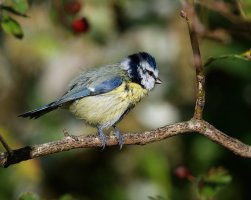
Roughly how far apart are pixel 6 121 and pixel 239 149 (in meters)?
3.11

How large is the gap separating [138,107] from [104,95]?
55.6 inches

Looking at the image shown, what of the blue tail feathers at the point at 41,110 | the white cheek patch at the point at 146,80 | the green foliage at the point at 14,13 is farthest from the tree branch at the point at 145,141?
the white cheek patch at the point at 146,80

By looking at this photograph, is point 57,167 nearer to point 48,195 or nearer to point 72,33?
point 48,195

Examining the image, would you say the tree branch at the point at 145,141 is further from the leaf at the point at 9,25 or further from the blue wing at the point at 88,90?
the blue wing at the point at 88,90

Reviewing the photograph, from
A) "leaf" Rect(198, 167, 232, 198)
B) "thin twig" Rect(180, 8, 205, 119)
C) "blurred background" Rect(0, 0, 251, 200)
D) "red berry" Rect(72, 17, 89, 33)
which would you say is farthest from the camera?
"blurred background" Rect(0, 0, 251, 200)

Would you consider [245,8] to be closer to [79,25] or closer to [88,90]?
[79,25]

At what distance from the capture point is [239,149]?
248cm

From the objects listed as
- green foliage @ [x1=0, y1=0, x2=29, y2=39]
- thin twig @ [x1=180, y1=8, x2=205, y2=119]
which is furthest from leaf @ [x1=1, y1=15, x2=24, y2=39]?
thin twig @ [x1=180, y1=8, x2=205, y2=119]

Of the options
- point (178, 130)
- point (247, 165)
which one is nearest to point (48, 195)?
point (247, 165)

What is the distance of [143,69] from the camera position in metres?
3.77

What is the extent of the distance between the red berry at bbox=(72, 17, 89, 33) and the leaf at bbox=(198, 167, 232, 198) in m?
1.16

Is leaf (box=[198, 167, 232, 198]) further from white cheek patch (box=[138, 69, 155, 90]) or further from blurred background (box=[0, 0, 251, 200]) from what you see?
blurred background (box=[0, 0, 251, 200])

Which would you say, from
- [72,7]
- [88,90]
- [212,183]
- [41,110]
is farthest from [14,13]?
[212,183]

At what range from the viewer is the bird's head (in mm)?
3736
